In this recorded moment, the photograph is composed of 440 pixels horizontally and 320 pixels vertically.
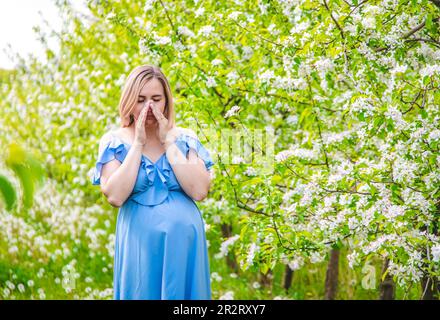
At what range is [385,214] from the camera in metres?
3.14

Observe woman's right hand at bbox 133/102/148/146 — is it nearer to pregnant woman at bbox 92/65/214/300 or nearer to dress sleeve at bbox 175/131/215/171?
pregnant woman at bbox 92/65/214/300

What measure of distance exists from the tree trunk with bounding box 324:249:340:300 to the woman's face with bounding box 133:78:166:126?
2.87 m

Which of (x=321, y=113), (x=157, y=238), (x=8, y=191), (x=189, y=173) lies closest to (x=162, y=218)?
(x=157, y=238)

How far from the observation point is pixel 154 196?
2.70m

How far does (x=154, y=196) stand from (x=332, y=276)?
9.59 feet

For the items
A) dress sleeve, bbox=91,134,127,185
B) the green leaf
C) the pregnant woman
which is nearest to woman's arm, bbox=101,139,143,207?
the pregnant woman

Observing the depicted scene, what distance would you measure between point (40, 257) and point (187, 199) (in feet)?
13.5

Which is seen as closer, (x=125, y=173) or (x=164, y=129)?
(x=125, y=173)

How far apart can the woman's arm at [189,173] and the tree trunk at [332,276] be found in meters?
2.75

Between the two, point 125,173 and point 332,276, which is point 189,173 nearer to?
point 125,173

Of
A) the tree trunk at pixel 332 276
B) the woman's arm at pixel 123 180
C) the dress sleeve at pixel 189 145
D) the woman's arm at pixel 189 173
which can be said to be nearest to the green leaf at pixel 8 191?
the woman's arm at pixel 123 180

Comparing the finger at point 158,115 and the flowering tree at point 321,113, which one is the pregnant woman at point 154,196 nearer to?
the finger at point 158,115

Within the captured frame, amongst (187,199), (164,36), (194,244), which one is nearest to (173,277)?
(194,244)
